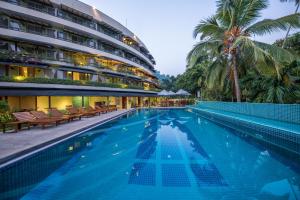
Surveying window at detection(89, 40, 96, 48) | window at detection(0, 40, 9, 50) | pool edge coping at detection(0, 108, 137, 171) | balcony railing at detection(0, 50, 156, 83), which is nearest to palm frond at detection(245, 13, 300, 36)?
pool edge coping at detection(0, 108, 137, 171)

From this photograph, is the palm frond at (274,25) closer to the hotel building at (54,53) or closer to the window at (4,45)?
the hotel building at (54,53)

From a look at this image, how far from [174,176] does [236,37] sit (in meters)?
13.3

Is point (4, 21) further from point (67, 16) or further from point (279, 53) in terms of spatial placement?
point (279, 53)

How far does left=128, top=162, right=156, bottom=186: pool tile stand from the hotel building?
725 inches

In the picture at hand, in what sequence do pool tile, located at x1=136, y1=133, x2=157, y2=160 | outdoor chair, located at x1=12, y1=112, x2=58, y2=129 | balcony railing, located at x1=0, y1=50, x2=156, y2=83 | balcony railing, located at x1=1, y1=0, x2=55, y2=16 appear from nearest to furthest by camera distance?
1. pool tile, located at x1=136, y1=133, x2=157, y2=160
2. outdoor chair, located at x1=12, y1=112, x2=58, y2=129
3. balcony railing, located at x1=0, y1=50, x2=156, y2=83
4. balcony railing, located at x1=1, y1=0, x2=55, y2=16

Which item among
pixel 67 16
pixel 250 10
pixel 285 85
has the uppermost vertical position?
pixel 67 16

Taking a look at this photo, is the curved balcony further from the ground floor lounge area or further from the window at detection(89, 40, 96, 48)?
the ground floor lounge area

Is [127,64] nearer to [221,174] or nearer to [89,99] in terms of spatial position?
[89,99]

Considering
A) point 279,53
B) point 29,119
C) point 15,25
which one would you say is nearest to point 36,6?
point 15,25

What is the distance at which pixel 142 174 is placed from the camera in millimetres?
7395

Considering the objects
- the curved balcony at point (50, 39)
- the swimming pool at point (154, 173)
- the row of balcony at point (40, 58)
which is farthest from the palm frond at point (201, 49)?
the curved balcony at point (50, 39)

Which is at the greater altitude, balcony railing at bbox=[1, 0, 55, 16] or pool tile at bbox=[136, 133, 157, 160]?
balcony railing at bbox=[1, 0, 55, 16]

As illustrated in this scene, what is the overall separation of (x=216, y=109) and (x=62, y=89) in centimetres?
1752

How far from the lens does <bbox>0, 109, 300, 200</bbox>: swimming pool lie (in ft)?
19.1
